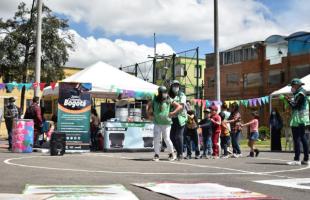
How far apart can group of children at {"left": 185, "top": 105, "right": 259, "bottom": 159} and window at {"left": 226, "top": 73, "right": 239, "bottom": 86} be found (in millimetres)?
48842

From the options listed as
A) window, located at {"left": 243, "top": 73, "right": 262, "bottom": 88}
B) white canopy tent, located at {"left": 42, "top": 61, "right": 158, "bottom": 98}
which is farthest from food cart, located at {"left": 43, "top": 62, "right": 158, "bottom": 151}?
window, located at {"left": 243, "top": 73, "right": 262, "bottom": 88}

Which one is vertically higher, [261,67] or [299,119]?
[261,67]

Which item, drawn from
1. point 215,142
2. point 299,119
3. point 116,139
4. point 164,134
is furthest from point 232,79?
point 299,119

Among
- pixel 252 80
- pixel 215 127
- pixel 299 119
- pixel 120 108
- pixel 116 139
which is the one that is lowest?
pixel 116 139

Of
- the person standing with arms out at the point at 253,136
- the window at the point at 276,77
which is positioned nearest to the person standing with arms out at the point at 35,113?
the person standing with arms out at the point at 253,136

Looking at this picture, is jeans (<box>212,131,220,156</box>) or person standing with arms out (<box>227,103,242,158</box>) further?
person standing with arms out (<box>227,103,242,158</box>)

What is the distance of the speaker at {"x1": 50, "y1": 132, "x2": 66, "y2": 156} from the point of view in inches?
549

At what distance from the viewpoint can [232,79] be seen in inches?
2547

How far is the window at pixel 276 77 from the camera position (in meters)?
54.3

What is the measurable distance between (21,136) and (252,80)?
48.0m

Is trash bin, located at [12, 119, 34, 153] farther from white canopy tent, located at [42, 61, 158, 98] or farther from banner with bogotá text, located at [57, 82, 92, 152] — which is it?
white canopy tent, located at [42, 61, 158, 98]

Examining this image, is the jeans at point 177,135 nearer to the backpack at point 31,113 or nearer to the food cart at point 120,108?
the food cart at point 120,108

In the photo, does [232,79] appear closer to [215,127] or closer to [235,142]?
[235,142]

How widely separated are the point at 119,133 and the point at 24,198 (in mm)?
11344
